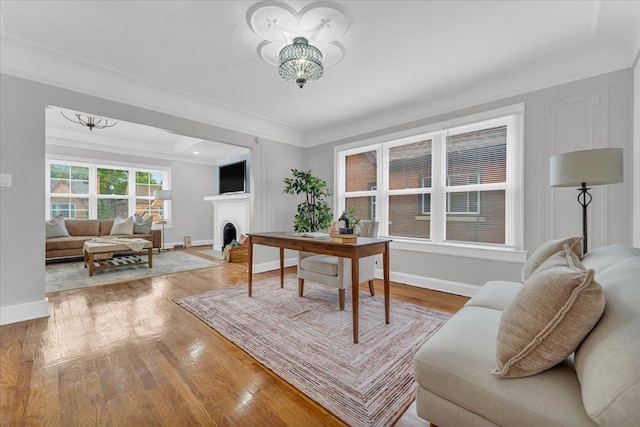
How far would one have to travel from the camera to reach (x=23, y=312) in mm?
2459

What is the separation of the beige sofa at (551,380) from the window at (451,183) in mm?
1899

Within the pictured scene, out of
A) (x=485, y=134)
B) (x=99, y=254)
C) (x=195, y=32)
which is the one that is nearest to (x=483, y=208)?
(x=485, y=134)

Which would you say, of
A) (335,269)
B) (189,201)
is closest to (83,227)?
(189,201)

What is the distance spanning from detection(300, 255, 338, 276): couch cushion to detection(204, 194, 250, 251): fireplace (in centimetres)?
321

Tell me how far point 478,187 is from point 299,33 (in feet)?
8.29

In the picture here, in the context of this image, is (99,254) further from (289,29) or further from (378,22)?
(378,22)

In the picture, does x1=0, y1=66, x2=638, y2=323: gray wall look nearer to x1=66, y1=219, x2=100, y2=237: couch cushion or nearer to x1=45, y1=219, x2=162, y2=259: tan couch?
x1=45, y1=219, x2=162, y2=259: tan couch

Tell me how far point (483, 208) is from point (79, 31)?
4.25 meters

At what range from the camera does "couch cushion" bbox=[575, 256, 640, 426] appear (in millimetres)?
624

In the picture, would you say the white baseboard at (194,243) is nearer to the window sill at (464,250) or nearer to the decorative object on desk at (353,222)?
the decorative object on desk at (353,222)

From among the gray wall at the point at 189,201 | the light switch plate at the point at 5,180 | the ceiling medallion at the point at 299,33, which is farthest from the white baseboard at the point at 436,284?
the gray wall at the point at 189,201

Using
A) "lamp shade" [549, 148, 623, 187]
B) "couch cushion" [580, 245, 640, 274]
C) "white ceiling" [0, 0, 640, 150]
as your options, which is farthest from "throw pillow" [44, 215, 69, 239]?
"lamp shade" [549, 148, 623, 187]

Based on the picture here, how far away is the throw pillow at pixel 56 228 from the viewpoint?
499 centimetres

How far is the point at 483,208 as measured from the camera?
3.15 meters
